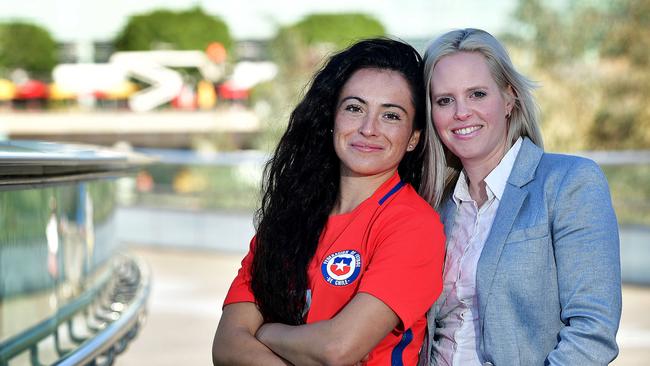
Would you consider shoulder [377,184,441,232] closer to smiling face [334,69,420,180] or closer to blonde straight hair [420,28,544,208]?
smiling face [334,69,420,180]

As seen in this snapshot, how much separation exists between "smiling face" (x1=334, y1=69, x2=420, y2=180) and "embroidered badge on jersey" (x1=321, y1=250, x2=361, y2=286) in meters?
0.26

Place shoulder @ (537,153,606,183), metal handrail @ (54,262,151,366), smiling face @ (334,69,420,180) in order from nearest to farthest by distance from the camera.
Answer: shoulder @ (537,153,606,183) → smiling face @ (334,69,420,180) → metal handrail @ (54,262,151,366)

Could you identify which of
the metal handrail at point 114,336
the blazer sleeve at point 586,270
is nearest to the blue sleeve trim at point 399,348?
the blazer sleeve at point 586,270

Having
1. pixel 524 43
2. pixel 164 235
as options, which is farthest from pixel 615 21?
pixel 164 235

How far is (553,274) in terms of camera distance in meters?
2.78

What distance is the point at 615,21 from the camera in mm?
17406

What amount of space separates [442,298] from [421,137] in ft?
A: 1.63

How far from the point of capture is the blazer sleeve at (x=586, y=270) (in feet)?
8.79

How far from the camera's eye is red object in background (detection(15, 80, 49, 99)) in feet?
225

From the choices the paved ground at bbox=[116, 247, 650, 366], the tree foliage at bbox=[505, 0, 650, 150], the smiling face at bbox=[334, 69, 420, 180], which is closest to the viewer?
the smiling face at bbox=[334, 69, 420, 180]

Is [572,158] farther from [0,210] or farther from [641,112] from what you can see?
[641,112]

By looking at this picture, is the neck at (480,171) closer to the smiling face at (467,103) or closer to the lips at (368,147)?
the smiling face at (467,103)

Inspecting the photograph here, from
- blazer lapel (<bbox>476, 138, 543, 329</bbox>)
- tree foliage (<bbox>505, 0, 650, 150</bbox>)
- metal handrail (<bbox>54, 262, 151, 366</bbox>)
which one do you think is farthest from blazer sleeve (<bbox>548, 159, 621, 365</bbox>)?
tree foliage (<bbox>505, 0, 650, 150</bbox>)

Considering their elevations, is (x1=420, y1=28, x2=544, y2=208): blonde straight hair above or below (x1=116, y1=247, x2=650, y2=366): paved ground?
above
